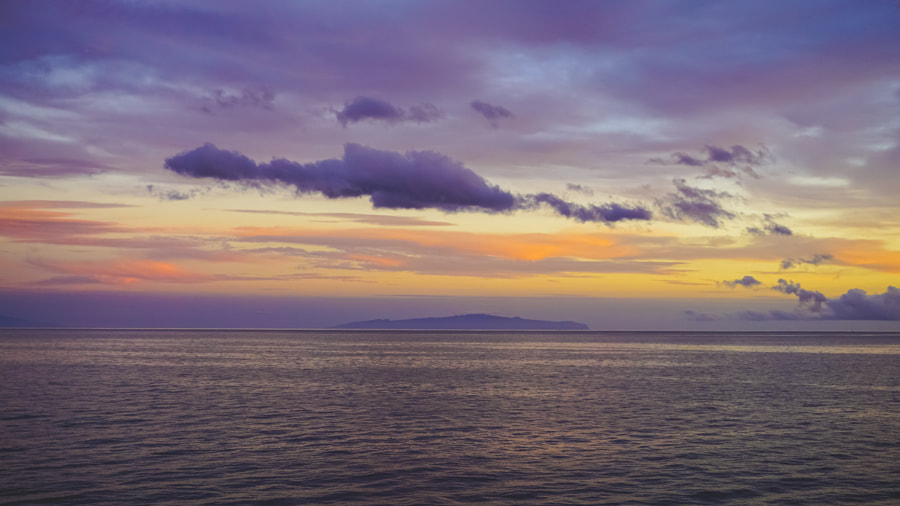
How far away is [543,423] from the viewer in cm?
4588

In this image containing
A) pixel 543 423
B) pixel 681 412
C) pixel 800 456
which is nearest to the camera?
pixel 800 456

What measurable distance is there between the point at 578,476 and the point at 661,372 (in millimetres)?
75880

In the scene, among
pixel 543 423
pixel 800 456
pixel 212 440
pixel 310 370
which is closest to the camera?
pixel 800 456

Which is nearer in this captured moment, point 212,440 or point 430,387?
point 212,440

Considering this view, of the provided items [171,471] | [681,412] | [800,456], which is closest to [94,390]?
[171,471]

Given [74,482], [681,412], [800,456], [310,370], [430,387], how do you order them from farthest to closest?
[310,370], [430,387], [681,412], [800,456], [74,482]

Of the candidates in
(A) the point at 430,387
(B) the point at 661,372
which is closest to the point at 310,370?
(A) the point at 430,387

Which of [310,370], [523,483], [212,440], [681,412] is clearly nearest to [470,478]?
[523,483]

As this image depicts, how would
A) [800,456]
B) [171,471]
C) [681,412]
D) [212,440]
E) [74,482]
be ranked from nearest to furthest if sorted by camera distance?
[74,482]
[171,471]
[800,456]
[212,440]
[681,412]

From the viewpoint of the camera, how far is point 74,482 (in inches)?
1117

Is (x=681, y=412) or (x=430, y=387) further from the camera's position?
(x=430, y=387)

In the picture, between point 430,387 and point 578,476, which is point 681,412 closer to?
point 578,476

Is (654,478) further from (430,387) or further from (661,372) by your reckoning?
(661,372)

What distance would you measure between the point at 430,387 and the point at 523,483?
44809 millimetres
